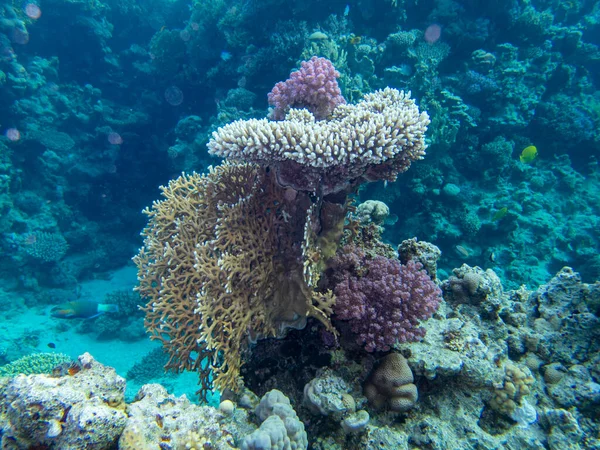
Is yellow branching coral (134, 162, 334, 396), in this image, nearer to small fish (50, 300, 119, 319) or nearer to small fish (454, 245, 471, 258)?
small fish (50, 300, 119, 319)

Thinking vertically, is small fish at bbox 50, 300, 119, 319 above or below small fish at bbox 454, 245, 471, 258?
below

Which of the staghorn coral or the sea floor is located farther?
the sea floor

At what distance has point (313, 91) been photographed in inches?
168

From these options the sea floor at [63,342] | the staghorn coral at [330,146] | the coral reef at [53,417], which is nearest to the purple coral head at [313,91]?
the staghorn coral at [330,146]

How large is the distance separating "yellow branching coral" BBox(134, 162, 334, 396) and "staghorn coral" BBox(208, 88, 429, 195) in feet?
1.49

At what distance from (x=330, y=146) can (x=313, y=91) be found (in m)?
1.59

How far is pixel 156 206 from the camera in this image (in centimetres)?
439

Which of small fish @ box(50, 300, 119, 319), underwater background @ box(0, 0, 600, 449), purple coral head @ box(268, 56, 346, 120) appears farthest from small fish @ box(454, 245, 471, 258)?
small fish @ box(50, 300, 119, 319)

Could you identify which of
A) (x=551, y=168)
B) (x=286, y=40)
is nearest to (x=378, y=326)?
(x=286, y=40)

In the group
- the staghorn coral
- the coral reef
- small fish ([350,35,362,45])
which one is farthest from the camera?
small fish ([350,35,362,45])

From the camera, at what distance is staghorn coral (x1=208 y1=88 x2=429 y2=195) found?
311 centimetres

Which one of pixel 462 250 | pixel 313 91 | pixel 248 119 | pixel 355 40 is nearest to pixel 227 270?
pixel 313 91

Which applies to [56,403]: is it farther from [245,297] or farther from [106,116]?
[106,116]

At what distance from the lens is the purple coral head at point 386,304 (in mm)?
3330
